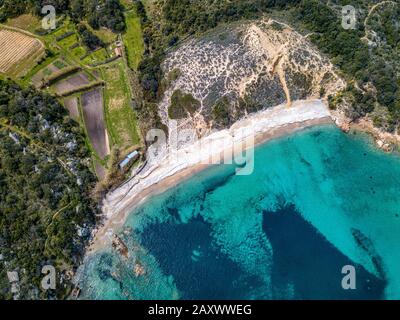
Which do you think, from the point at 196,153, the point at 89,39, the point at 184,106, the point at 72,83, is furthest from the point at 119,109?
the point at 196,153

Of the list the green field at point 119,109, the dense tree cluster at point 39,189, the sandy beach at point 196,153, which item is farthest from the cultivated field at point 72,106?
the sandy beach at point 196,153

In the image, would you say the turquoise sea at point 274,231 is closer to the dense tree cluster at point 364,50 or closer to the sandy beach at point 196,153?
the sandy beach at point 196,153

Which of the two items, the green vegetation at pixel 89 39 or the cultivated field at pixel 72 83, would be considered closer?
the cultivated field at pixel 72 83

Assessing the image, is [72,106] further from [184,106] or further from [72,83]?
[184,106]

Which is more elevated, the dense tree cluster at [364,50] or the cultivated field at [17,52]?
the cultivated field at [17,52]

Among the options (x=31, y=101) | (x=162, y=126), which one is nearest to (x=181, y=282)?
(x=162, y=126)
